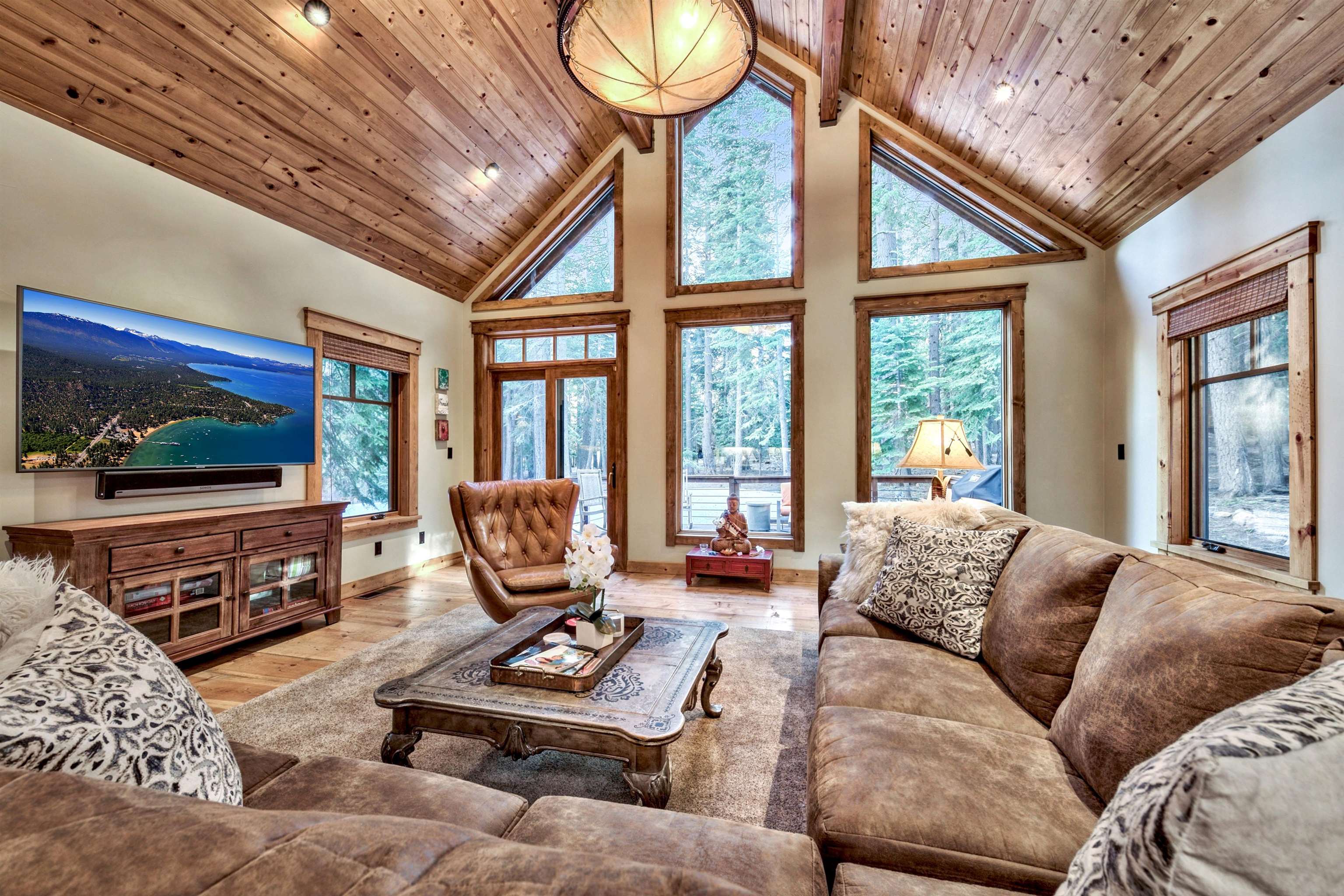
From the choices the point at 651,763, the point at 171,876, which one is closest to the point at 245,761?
the point at 651,763

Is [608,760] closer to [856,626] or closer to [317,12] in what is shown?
[856,626]

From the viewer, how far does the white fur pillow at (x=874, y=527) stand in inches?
97.9

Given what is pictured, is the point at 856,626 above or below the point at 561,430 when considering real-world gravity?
below

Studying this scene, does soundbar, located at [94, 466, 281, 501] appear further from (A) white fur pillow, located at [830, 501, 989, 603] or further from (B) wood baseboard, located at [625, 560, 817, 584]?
(A) white fur pillow, located at [830, 501, 989, 603]

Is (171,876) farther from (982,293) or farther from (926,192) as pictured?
(926,192)

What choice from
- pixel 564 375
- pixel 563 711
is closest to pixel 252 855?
pixel 563 711

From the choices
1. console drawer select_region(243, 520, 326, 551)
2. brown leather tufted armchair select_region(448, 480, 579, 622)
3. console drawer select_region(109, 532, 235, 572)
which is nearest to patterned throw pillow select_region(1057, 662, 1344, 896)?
brown leather tufted armchair select_region(448, 480, 579, 622)

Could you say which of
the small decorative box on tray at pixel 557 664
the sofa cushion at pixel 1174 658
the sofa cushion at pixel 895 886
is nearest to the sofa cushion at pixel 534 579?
the small decorative box on tray at pixel 557 664

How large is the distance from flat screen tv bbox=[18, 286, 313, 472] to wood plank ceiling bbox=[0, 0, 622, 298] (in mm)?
943

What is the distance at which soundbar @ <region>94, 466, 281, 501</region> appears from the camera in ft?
9.53

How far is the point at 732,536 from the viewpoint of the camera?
4.73m

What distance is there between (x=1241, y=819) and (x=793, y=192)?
525 centimetres

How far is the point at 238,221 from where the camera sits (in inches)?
142

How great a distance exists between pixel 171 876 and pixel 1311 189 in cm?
404
